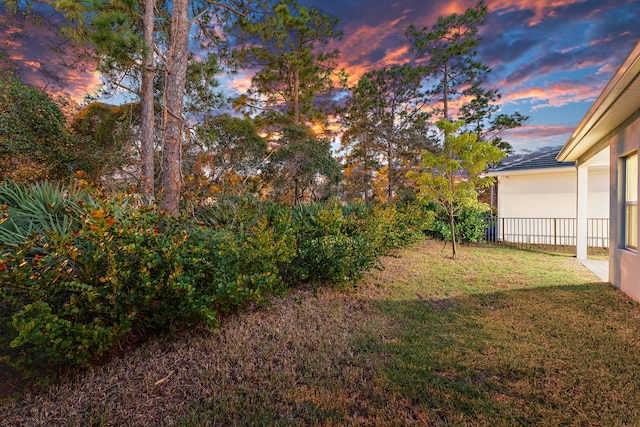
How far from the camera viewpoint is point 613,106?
3.93 meters

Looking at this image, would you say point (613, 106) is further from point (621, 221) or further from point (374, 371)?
point (374, 371)

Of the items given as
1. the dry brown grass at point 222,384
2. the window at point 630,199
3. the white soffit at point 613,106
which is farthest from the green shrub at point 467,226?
the dry brown grass at point 222,384

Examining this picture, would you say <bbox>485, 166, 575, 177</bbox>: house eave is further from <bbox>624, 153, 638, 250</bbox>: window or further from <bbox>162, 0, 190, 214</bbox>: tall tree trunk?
<bbox>162, 0, 190, 214</bbox>: tall tree trunk

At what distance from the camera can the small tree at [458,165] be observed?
24.3ft

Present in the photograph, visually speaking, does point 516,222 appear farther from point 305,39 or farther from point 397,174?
point 305,39

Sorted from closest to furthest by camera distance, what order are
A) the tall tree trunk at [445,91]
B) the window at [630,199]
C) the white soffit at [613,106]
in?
the white soffit at [613,106] → the window at [630,199] → the tall tree trunk at [445,91]

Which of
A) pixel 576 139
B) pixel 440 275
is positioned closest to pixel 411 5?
pixel 576 139

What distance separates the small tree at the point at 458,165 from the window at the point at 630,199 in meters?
2.66

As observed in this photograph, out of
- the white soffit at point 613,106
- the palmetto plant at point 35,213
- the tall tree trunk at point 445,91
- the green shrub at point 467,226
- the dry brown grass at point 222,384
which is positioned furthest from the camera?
the tall tree trunk at point 445,91

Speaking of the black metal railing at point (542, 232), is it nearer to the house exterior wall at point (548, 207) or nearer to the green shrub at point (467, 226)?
the house exterior wall at point (548, 207)

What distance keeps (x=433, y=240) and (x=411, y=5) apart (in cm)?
882

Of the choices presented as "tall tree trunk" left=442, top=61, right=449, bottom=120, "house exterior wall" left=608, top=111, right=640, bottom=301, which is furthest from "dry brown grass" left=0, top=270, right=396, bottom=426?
"tall tree trunk" left=442, top=61, right=449, bottom=120

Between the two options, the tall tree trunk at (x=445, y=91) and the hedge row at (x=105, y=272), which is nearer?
the hedge row at (x=105, y=272)

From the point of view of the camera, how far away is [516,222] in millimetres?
11094
